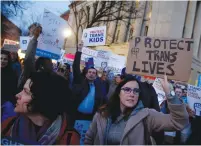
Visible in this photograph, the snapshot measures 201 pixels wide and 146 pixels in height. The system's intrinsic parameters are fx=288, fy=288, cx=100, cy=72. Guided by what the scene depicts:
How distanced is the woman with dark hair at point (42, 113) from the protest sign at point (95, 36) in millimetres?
5889

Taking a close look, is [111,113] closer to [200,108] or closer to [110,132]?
[110,132]

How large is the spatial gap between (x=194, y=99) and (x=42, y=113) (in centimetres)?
416

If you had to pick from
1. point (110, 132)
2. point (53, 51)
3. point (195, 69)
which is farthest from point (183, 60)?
point (195, 69)

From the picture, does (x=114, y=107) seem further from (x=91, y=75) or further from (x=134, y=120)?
(x=91, y=75)

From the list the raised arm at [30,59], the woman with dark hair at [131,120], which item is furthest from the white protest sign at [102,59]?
the woman with dark hair at [131,120]

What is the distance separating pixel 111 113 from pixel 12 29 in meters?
27.8

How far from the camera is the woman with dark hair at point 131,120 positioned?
8.95 feet

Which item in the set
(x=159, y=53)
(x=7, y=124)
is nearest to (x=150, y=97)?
(x=159, y=53)

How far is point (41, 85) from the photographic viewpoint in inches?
86.8

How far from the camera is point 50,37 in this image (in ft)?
20.6

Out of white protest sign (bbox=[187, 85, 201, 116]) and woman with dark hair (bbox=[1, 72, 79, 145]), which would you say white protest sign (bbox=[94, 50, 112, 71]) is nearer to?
white protest sign (bbox=[187, 85, 201, 116])

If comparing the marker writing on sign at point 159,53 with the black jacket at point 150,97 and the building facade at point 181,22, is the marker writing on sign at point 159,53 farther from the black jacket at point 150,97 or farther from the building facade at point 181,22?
the building facade at point 181,22

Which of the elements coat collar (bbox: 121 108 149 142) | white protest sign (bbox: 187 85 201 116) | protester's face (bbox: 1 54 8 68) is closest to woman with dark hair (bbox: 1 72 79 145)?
coat collar (bbox: 121 108 149 142)

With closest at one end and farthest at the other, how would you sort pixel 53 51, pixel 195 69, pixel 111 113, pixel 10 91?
pixel 111 113
pixel 10 91
pixel 53 51
pixel 195 69
